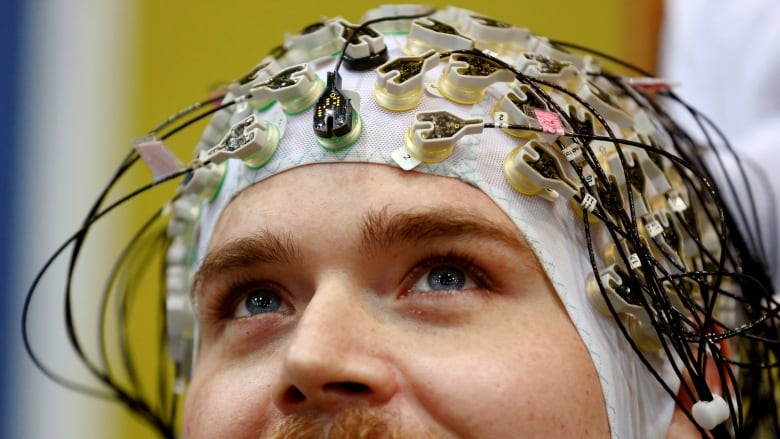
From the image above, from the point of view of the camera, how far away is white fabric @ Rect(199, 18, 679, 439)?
3.24ft

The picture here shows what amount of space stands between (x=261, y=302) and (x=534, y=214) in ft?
0.97

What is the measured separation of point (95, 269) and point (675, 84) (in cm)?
140

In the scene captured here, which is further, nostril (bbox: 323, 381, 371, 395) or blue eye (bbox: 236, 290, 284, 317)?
blue eye (bbox: 236, 290, 284, 317)

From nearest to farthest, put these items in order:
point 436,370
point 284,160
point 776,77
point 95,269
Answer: point 436,370
point 284,160
point 776,77
point 95,269

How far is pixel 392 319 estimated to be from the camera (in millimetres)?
965

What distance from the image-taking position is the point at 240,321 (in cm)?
107

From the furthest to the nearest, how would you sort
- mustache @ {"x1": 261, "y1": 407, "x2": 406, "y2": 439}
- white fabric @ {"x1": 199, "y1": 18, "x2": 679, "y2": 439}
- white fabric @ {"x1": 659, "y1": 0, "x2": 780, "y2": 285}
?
white fabric @ {"x1": 659, "y1": 0, "x2": 780, "y2": 285}
white fabric @ {"x1": 199, "y1": 18, "x2": 679, "y2": 439}
mustache @ {"x1": 261, "y1": 407, "x2": 406, "y2": 439}

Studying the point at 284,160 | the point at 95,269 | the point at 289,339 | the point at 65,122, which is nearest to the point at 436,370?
the point at 289,339

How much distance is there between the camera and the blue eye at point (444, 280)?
3.24 ft

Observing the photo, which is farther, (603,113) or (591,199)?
(603,113)

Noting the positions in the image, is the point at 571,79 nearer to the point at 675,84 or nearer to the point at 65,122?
the point at 675,84

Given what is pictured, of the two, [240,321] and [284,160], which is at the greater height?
[284,160]

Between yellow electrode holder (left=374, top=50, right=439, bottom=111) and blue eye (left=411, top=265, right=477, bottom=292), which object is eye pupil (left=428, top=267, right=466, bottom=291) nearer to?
blue eye (left=411, top=265, right=477, bottom=292)

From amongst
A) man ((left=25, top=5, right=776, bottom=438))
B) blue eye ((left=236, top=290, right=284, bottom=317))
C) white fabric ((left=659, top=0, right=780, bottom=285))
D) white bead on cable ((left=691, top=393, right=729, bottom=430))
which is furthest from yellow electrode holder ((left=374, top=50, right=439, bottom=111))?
white fabric ((left=659, top=0, right=780, bottom=285))
